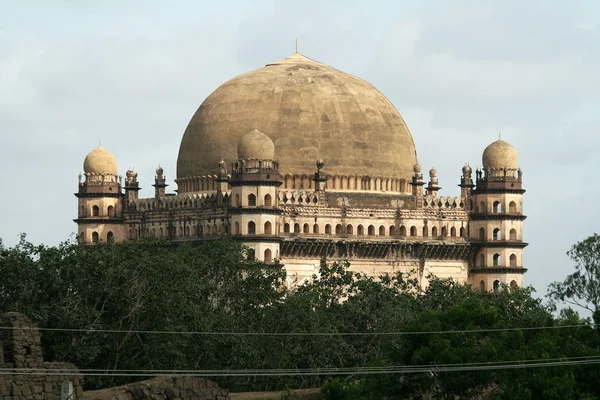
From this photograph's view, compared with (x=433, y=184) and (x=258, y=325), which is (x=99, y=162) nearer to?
(x=433, y=184)

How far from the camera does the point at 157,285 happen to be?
67.8 m

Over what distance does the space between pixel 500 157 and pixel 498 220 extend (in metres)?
3.03

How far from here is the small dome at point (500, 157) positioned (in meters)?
101

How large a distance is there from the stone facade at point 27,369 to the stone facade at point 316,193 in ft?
125

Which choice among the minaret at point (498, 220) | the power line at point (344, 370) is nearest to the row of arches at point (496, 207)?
the minaret at point (498, 220)

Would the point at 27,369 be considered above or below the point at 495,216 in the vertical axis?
below

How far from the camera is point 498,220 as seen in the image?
10025 centimetres

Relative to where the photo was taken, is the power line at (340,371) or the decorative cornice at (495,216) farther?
the decorative cornice at (495,216)

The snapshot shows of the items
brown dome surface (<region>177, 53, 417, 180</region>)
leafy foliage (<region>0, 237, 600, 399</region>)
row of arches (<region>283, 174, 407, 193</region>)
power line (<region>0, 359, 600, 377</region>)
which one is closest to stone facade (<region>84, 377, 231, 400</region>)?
power line (<region>0, 359, 600, 377</region>)

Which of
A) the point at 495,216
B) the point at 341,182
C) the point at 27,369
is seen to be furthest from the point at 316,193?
the point at 27,369

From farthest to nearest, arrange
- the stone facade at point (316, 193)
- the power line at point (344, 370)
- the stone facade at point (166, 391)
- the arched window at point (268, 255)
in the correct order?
the stone facade at point (316, 193) < the arched window at point (268, 255) < the stone facade at point (166, 391) < the power line at point (344, 370)

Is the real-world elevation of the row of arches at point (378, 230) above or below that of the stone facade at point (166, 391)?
above

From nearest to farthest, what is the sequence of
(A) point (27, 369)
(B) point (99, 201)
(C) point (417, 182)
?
(A) point (27, 369) → (C) point (417, 182) → (B) point (99, 201)

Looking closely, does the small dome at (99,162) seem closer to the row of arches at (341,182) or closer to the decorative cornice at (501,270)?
the row of arches at (341,182)
